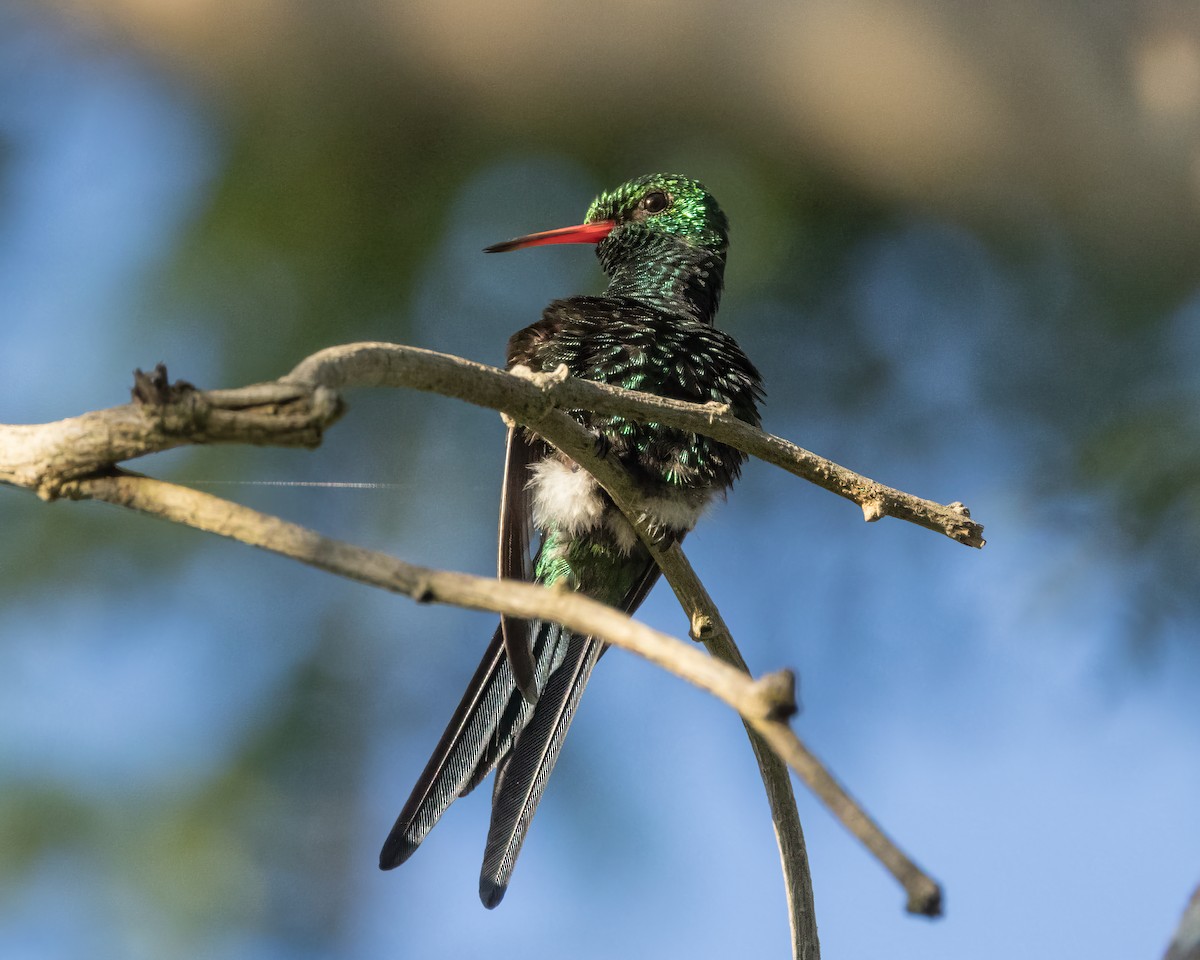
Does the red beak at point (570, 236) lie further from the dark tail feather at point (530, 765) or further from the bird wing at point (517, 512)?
the dark tail feather at point (530, 765)

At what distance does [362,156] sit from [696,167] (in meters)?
1.37

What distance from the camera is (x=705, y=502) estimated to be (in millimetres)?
3111

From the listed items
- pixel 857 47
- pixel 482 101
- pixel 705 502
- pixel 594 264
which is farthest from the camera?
pixel 594 264

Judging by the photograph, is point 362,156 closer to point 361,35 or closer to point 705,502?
point 361,35

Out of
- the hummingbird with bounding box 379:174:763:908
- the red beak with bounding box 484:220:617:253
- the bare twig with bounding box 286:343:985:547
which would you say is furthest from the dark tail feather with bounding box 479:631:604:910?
the red beak with bounding box 484:220:617:253

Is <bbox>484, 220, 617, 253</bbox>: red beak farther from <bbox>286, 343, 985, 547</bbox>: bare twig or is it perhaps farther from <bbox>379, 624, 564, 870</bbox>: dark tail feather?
<bbox>286, 343, 985, 547</bbox>: bare twig

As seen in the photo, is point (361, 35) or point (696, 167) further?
point (696, 167)

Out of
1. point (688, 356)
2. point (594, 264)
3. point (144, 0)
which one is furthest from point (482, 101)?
point (688, 356)

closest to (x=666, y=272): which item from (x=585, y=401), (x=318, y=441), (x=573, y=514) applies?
(x=573, y=514)

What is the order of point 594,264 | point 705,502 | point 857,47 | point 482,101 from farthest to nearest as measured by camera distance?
1. point 594,264
2. point 482,101
3. point 857,47
4. point 705,502

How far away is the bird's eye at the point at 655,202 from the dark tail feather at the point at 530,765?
1494 millimetres

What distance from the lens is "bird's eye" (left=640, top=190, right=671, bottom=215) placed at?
3.94 meters

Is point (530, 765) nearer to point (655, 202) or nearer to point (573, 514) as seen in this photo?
point (573, 514)

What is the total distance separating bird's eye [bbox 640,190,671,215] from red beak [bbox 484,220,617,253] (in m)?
0.12
